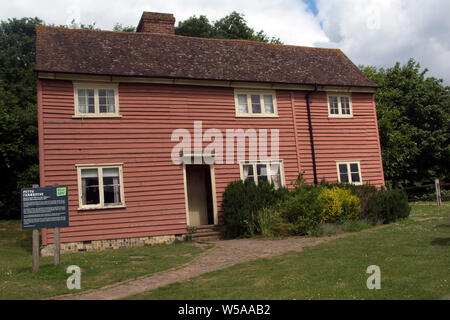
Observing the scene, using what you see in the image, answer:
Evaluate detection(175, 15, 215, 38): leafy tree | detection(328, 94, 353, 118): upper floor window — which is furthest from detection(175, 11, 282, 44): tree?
detection(328, 94, 353, 118): upper floor window

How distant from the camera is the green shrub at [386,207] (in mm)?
15008

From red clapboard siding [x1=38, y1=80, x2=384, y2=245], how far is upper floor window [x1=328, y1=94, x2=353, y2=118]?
4.08ft

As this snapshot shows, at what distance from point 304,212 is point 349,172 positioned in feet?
18.4

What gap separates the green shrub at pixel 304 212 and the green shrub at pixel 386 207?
2.44 m

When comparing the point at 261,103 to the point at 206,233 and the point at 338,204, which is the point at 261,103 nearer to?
the point at 338,204

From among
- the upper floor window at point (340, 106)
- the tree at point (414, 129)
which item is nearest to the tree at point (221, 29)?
the tree at point (414, 129)

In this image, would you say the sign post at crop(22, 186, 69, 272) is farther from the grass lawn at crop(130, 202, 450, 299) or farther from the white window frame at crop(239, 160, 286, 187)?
the white window frame at crop(239, 160, 286, 187)

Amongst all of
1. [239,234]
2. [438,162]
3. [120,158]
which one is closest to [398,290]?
[239,234]

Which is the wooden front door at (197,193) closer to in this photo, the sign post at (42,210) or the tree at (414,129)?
the sign post at (42,210)

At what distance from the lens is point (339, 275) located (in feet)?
24.6

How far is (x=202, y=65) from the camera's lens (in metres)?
17.0

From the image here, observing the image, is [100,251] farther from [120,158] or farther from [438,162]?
[438,162]

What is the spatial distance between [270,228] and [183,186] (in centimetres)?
372

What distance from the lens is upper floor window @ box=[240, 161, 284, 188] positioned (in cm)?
1661
